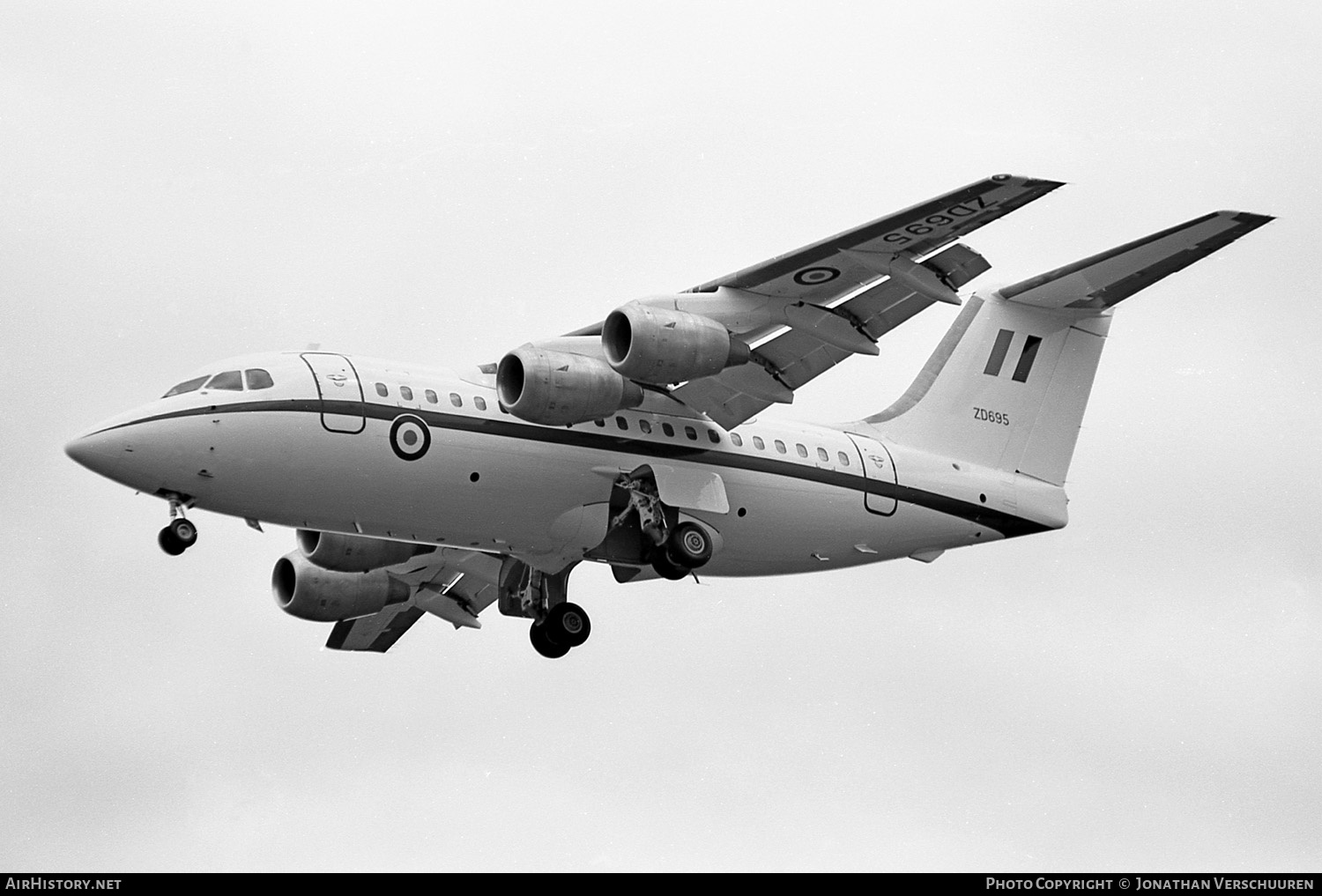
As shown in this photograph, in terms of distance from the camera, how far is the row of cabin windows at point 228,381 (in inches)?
634

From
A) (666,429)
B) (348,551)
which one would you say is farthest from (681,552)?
(348,551)

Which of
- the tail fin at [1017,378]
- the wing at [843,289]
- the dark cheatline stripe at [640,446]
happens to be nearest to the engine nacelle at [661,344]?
the wing at [843,289]

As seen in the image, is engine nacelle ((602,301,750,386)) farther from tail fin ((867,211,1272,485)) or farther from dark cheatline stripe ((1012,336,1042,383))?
dark cheatline stripe ((1012,336,1042,383))

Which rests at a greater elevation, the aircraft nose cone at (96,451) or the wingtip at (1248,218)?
the wingtip at (1248,218)

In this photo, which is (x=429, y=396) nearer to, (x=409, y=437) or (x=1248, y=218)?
(x=409, y=437)

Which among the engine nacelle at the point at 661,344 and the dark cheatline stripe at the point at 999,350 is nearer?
the engine nacelle at the point at 661,344

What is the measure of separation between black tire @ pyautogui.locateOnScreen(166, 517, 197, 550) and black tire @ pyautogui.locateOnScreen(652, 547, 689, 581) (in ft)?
14.0

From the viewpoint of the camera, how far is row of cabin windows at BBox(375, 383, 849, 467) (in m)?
16.6

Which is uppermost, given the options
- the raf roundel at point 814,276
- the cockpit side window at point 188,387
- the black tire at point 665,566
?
the raf roundel at point 814,276

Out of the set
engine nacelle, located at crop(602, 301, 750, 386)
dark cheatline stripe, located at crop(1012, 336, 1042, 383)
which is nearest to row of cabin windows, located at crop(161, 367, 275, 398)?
engine nacelle, located at crop(602, 301, 750, 386)

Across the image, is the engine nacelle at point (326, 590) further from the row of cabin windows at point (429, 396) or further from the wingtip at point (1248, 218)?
the wingtip at point (1248, 218)

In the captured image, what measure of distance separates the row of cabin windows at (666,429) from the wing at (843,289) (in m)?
0.21

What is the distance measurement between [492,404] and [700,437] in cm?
218

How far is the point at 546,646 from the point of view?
18891 mm
